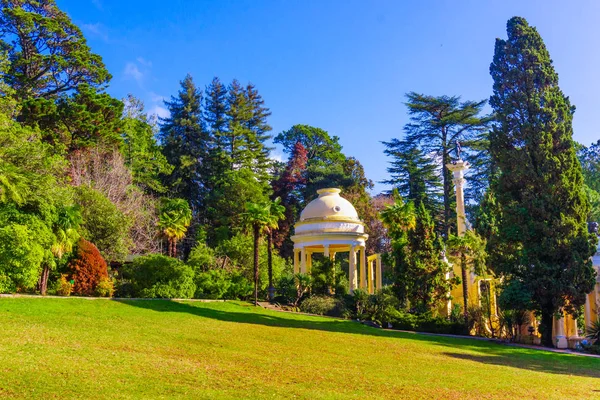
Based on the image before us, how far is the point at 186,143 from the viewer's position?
61.8 m

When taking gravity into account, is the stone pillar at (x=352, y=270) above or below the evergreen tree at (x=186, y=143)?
below

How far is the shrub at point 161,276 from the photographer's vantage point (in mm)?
32875

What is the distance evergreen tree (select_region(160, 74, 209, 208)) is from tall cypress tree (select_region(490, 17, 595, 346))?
1504 inches

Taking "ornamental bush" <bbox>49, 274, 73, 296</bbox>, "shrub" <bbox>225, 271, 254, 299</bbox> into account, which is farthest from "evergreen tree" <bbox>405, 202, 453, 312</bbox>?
"ornamental bush" <bbox>49, 274, 73, 296</bbox>

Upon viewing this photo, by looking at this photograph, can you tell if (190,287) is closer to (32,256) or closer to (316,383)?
(32,256)

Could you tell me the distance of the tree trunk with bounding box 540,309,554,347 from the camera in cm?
2673

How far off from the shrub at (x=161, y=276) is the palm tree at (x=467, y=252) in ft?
52.6

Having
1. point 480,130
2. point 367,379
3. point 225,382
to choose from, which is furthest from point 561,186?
point 480,130

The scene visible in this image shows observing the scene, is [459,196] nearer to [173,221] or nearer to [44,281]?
[173,221]

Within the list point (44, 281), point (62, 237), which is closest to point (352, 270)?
point (62, 237)

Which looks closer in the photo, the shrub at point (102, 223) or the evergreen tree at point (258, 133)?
the shrub at point (102, 223)

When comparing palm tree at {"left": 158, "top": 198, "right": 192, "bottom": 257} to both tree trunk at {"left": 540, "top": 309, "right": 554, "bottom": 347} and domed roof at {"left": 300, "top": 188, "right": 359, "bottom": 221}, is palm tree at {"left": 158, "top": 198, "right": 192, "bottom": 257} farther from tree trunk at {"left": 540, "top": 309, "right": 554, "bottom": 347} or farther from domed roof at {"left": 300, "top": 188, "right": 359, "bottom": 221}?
tree trunk at {"left": 540, "top": 309, "right": 554, "bottom": 347}

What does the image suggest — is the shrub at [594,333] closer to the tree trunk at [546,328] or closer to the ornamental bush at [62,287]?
the tree trunk at [546,328]

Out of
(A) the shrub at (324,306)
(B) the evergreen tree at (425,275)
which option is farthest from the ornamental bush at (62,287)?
(B) the evergreen tree at (425,275)
